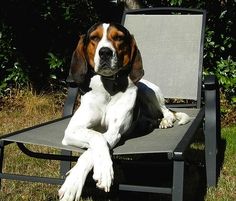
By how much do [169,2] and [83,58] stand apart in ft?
12.0

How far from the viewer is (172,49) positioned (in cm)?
522

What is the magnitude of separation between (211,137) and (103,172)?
53.2 inches

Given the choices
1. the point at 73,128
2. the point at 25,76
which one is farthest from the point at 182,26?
the point at 25,76

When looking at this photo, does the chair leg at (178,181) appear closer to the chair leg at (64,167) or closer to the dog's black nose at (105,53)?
the dog's black nose at (105,53)

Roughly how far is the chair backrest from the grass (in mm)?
763

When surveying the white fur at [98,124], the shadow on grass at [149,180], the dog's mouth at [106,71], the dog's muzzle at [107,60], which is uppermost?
the dog's muzzle at [107,60]

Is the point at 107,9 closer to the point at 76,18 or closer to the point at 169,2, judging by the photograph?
the point at 76,18

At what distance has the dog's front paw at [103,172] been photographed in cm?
286

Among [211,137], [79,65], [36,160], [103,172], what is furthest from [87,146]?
[36,160]

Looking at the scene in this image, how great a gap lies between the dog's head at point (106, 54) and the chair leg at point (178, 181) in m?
0.85

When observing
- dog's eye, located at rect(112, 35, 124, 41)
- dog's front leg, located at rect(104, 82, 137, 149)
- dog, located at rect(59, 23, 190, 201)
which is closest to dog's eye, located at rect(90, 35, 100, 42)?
dog, located at rect(59, 23, 190, 201)

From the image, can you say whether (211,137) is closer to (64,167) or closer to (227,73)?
(64,167)

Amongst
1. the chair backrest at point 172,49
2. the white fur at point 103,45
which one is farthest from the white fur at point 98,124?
the chair backrest at point 172,49

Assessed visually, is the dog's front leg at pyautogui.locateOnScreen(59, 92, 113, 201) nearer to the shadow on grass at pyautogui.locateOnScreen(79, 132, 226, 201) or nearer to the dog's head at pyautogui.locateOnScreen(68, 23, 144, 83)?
the dog's head at pyautogui.locateOnScreen(68, 23, 144, 83)
